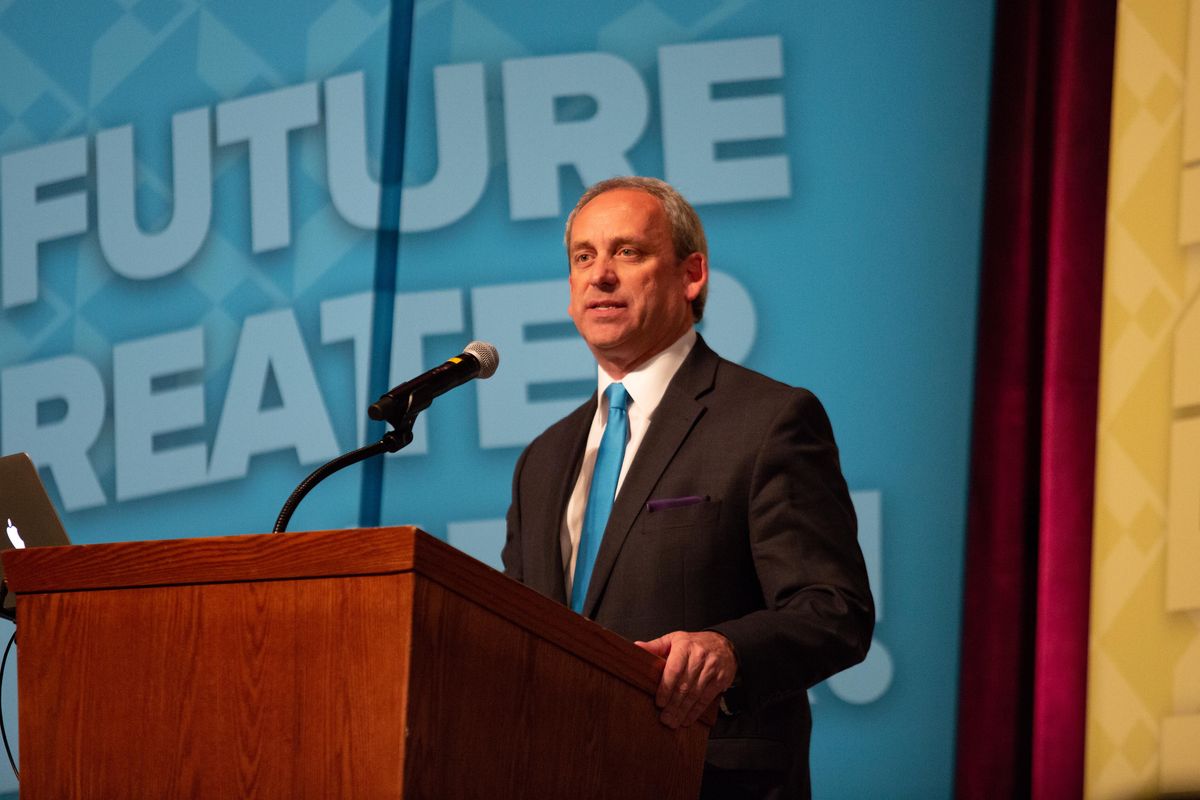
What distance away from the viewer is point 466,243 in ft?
13.1

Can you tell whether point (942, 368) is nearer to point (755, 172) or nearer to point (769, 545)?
point (755, 172)

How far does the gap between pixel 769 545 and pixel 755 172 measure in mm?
2007

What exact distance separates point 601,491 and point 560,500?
11 centimetres

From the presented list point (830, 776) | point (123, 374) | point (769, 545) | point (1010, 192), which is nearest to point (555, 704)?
point (769, 545)

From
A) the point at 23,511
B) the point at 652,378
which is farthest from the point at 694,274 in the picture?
the point at 23,511

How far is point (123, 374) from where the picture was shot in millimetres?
4176

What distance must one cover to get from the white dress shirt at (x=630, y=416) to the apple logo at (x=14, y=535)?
31.1 inches

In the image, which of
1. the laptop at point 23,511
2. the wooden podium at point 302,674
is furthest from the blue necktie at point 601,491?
the laptop at point 23,511

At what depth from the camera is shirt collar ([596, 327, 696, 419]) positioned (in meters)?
2.26

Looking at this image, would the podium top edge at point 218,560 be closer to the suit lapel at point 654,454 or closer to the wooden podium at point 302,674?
the wooden podium at point 302,674

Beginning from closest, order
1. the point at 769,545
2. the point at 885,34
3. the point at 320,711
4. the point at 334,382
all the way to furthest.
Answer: the point at 320,711, the point at 769,545, the point at 885,34, the point at 334,382

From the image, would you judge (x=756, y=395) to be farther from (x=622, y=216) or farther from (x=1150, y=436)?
(x=1150, y=436)

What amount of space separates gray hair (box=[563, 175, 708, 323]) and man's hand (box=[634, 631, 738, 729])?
0.90 m

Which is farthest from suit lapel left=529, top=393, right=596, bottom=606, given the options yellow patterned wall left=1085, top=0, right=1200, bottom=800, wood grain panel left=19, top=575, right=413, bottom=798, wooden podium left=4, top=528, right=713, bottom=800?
yellow patterned wall left=1085, top=0, right=1200, bottom=800
